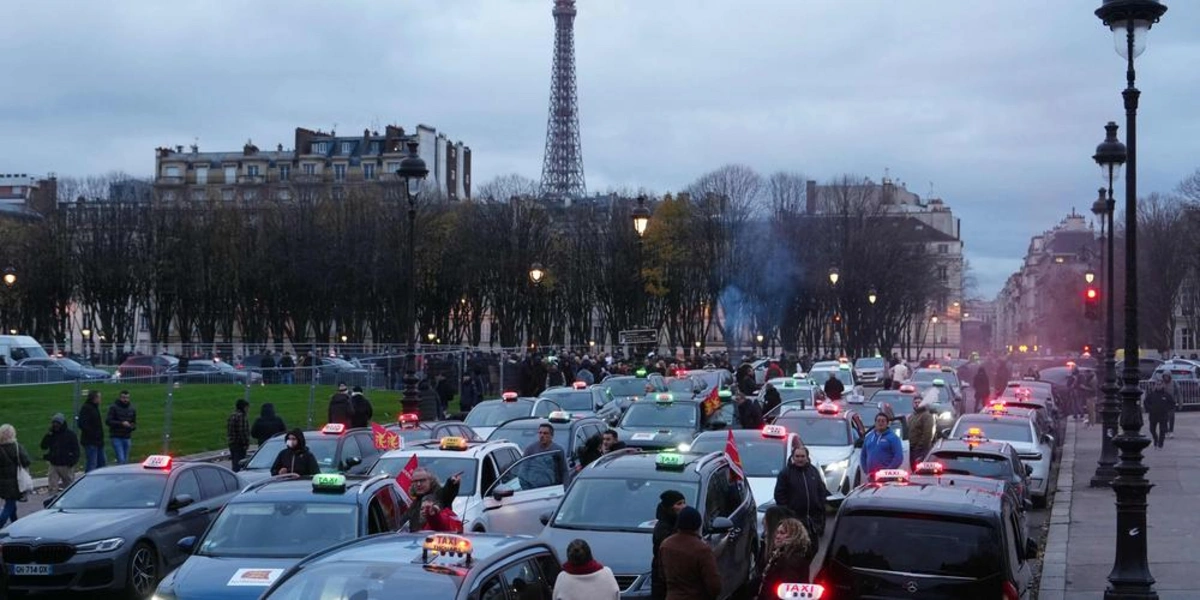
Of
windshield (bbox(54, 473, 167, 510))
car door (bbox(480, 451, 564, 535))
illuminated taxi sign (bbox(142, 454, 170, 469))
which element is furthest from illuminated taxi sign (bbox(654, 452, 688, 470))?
illuminated taxi sign (bbox(142, 454, 170, 469))

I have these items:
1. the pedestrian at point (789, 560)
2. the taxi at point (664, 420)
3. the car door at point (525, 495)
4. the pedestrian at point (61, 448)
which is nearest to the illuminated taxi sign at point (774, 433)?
the car door at point (525, 495)

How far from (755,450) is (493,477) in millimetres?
3968

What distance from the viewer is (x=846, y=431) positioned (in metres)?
23.5

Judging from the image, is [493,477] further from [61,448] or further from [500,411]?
[500,411]

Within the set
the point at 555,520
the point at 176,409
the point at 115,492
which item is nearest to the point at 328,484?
the point at 555,520

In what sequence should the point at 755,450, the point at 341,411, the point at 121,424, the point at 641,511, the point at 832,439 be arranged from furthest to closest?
the point at 341,411 < the point at 121,424 < the point at 832,439 < the point at 755,450 < the point at 641,511

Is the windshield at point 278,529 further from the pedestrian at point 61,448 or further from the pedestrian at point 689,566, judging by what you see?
the pedestrian at point 61,448

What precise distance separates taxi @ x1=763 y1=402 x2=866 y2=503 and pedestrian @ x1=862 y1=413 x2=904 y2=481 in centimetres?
212

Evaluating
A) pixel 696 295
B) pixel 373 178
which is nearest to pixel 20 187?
pixel 373 178

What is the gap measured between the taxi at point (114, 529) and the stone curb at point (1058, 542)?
932 cm

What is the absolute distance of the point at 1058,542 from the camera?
1959 centimetres

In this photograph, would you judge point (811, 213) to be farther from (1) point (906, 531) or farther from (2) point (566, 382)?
(1) point (906, 531)

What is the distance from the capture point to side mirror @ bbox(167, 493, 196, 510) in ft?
52.6

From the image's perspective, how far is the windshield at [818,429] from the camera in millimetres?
23281
